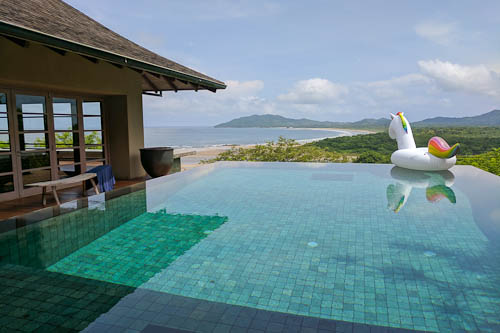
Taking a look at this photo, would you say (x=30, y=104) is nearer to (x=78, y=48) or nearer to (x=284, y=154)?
(x=78, y=48)

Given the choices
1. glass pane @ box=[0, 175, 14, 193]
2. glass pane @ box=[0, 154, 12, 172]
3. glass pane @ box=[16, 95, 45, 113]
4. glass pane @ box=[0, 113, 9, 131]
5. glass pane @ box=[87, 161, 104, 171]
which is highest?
glass pane @ box=[16, 95, 45, 113]

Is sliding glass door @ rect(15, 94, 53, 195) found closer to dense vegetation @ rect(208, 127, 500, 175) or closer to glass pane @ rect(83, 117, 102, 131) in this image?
glass pane @ rect(83, 117, 102, 131)

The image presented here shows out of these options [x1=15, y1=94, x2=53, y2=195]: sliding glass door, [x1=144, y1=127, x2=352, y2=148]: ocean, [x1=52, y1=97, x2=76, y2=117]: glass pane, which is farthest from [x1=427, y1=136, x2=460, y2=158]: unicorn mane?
[x1=144, y1=127, x2=352, y2=148]: ocean

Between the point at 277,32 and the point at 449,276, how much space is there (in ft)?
72.4

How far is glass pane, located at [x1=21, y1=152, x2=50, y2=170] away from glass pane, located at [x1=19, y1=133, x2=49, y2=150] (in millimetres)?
139

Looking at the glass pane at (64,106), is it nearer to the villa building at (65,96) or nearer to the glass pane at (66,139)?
the villa building at (65,96)

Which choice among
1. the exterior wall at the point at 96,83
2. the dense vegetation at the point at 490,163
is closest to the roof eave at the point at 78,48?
the exterior wall at the point at 96,83

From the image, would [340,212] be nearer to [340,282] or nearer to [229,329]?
[340,282]

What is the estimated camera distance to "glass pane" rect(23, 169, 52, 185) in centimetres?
683

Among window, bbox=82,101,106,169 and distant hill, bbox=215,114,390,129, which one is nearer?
window, bbox=82,101,106,169

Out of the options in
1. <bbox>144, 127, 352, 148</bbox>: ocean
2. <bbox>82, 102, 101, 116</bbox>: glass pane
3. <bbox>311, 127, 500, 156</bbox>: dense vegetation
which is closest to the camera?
<bbox>82, 102, 101, 116</bbox>: glass pane

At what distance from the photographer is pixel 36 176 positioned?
7.05m

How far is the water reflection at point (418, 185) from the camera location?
622cm

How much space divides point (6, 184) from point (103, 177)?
1.61 m
